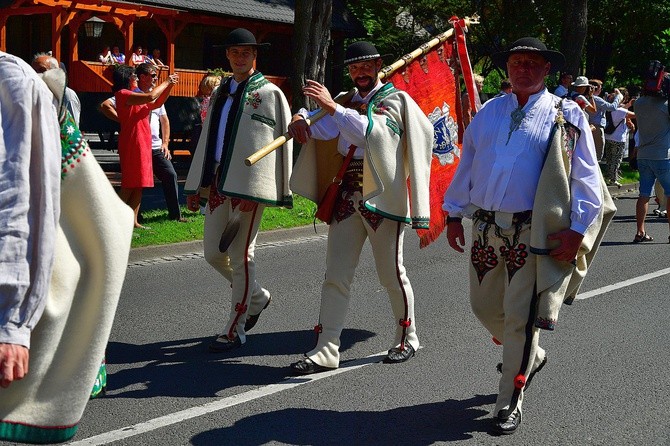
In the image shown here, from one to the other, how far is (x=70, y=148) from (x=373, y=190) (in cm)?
332

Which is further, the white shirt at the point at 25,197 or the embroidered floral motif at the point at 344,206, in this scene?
the embroidered floral motif at the point at 344,206

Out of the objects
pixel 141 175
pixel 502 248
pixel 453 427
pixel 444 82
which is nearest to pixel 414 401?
pixel 453 427

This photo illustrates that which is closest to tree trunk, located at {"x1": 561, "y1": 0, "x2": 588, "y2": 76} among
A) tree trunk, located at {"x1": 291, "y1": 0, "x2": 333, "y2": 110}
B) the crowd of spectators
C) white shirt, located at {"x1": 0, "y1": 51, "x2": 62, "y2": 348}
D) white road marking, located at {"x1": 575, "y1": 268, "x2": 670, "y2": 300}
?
tree trunk, located at {"x1": 291, "y1": 0, "x2": 333, "y2": 110}

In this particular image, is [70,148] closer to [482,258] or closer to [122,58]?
[482,258]

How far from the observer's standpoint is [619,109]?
18.2 metres

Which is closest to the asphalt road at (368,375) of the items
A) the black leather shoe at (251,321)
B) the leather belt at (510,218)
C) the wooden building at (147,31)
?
the black leather shoe at (251,321)

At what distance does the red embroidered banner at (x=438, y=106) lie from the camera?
7555 mm

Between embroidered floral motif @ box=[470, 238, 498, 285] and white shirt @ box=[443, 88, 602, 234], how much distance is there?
0.69 ft

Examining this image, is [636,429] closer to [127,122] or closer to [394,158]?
[394,158]

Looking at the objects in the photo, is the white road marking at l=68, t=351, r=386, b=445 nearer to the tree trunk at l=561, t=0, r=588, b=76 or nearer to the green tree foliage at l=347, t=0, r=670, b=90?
the tree trunk at l=561, t=0, r=588, b=76

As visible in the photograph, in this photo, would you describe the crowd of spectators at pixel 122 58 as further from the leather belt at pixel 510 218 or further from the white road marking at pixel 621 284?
the leather belt at pixel 510 218

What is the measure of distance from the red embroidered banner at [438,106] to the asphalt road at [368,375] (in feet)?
2.95

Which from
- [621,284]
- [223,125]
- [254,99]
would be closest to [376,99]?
[254,99]

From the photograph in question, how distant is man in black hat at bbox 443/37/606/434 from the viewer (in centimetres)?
488
